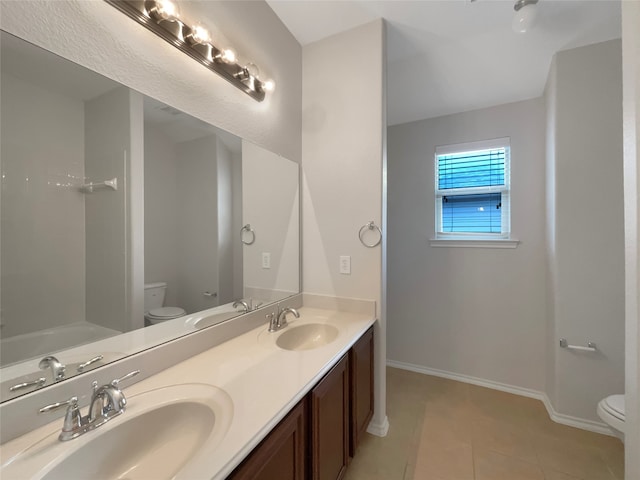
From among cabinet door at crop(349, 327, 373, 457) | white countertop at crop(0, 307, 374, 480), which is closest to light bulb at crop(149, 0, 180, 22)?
white countertop at crop(0, 307, 374, 480)

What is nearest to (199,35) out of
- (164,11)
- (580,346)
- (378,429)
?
(164,11)

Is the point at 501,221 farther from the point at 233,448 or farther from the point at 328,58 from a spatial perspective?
the point at 233,448

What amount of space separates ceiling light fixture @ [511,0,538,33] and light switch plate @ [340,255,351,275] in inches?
64.8

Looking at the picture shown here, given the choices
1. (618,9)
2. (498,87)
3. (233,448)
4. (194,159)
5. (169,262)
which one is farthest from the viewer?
(498,87)

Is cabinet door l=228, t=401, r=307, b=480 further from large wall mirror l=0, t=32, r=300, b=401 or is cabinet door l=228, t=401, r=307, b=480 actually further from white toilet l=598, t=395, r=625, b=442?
white toilet l=598, t=395, r=625, b=442

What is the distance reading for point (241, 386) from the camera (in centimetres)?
88

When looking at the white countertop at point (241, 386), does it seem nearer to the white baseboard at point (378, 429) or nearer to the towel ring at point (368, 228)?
the towel ring at point (368, 228)

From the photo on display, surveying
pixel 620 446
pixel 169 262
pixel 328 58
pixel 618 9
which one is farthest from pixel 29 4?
pixel 620 446

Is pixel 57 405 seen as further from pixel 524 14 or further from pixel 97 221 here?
pixel 524 14

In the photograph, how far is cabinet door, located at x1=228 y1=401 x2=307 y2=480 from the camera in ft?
2.18

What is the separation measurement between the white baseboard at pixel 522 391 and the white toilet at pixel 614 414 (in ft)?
1.45

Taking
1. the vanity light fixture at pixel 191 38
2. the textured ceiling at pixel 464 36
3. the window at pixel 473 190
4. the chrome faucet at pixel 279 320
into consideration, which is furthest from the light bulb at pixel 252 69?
the window at pixel 473 190

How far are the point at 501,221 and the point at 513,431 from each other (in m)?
1.67

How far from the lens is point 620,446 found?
169cm
